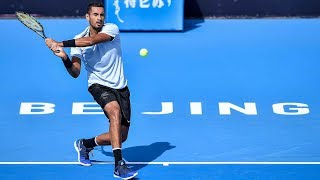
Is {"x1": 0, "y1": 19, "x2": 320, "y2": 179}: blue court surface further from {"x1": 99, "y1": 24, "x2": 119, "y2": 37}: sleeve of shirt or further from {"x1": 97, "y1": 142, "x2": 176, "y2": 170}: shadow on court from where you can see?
{"x1": 99, "y1": 24, "x2": 119, "y2": 37}: sleeve of shirt

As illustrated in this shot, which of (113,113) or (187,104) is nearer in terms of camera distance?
(113,113)

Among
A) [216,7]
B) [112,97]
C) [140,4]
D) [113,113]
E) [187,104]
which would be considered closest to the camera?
[113,113]

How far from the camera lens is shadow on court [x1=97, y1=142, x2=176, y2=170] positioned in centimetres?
996

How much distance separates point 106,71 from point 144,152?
4.46 ft

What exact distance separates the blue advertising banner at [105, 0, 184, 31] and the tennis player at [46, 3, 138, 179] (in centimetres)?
556

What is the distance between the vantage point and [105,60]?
30.5 ft

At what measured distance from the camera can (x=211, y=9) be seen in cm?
1587

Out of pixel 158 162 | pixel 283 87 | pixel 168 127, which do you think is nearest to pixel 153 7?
pixel 283 87

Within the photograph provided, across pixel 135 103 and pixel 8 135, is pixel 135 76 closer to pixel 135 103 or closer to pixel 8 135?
pixel 135 103

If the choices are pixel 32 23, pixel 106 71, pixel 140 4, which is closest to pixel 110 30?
pixel 106 71

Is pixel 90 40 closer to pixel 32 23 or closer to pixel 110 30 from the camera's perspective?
pixel 110 30

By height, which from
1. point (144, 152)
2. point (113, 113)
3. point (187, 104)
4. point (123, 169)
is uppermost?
point (113, 113)

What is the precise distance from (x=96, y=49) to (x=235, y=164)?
7.01ft

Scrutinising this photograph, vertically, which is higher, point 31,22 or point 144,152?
point 31,22
